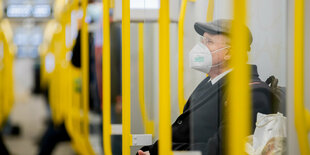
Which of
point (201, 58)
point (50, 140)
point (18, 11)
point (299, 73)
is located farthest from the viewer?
point (18, 11)

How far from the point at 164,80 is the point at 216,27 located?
279mm

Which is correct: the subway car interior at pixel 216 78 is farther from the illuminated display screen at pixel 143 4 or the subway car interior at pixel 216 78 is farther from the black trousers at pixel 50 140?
the black trousers at pixel 50 140

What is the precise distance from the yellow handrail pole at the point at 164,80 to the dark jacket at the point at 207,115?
0.13 m

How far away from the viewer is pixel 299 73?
1.64 metres

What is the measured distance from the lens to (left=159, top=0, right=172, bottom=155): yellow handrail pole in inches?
73.4

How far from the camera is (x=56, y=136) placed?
5.80 metres

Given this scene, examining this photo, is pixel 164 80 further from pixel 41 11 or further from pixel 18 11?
pixel 41 11

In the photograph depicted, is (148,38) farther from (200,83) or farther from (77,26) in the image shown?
(77,26)

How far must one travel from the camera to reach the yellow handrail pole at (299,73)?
162 centimetres

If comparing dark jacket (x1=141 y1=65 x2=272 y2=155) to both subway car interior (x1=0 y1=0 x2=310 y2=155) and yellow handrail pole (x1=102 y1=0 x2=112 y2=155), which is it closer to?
subway car interior (x1=0 y1=0 x2=310 y2=155)

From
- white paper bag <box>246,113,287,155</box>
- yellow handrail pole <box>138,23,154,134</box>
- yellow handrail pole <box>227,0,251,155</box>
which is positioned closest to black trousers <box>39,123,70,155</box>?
yellow handrail pole <box>138,23,154,134</box>

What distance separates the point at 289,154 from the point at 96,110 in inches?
152

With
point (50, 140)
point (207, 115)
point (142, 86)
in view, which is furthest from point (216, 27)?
point (50, 140)

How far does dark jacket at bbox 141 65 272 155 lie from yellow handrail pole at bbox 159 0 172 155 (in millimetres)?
131
